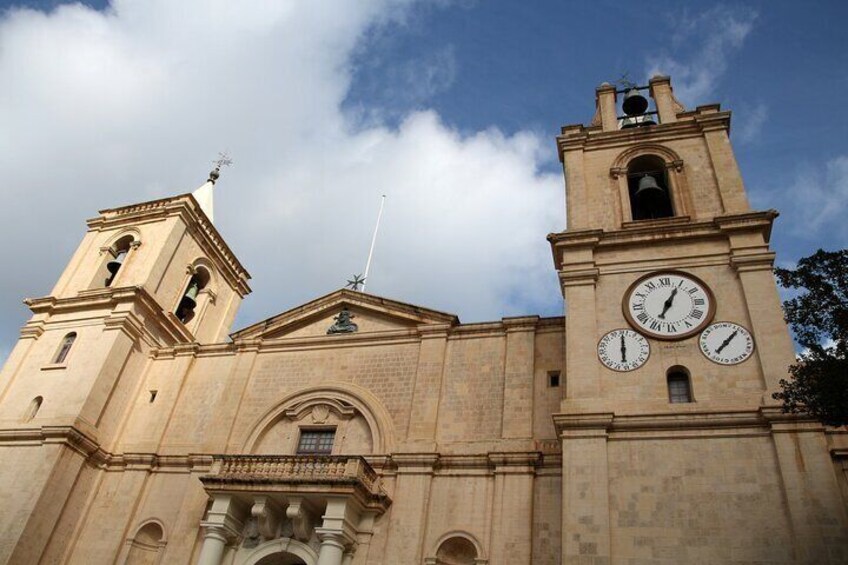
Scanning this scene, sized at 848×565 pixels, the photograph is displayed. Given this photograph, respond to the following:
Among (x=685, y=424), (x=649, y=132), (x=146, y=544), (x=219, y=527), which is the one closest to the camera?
(x=685, y=424)

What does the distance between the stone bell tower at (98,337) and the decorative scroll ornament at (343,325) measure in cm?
514

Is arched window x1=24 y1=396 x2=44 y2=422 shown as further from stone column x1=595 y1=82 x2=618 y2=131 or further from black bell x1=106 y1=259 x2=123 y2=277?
stone column x1=595 y1=82 x2=618 y2=131

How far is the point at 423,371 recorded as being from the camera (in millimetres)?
19141

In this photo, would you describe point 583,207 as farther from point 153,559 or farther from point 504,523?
point 153,559

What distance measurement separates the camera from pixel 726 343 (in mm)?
15281

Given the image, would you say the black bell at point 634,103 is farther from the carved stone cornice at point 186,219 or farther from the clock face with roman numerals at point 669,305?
the carved stone cornice at point 186,219

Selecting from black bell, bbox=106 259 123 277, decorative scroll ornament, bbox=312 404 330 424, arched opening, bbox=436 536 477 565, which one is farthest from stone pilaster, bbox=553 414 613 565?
black bell, bbox=106 259 123 277

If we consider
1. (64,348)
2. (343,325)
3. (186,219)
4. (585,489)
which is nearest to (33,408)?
(64,348)

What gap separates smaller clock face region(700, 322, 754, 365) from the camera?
49.2 ft

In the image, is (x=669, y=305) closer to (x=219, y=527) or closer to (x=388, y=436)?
(x=388, y=436)

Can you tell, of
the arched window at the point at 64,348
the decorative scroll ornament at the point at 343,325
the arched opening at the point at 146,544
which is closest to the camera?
the arched opening at the point at 146,544

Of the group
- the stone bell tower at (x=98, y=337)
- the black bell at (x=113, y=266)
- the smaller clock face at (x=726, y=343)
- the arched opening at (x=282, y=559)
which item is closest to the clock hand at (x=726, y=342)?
the smaller clock face at (x=726, y=343)

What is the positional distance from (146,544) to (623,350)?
46.8ft

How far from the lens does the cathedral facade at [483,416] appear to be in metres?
13.4
